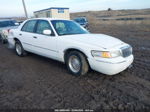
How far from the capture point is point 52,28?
452cm

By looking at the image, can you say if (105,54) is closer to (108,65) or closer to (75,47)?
(108,65)

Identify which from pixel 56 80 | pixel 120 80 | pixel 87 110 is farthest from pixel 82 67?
pixel 87 110

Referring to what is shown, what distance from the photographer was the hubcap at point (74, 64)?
4.07 m

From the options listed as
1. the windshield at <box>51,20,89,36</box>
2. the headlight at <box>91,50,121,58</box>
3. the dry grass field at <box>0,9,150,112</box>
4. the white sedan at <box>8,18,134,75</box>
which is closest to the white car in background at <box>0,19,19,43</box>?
the white sedan at <box>8,18,134,75</box>

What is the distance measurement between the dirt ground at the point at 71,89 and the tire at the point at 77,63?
0.68ft

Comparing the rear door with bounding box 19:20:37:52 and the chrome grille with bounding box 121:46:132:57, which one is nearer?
the chrome grille with bounding box 121:46:132:57

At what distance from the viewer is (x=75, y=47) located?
3.86 metres

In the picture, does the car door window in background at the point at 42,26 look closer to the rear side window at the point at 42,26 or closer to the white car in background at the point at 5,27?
the rear side window at the point at 42,26

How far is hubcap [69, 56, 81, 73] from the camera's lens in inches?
160

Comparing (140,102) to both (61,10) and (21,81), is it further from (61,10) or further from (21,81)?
(61,10)

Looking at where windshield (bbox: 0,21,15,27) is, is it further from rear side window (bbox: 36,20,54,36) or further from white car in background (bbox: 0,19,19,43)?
rear side window (bbox: 36,20,54,36)

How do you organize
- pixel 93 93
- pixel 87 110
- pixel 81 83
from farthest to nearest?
pixel 81 83
pixel 93 93
pixel 87 110

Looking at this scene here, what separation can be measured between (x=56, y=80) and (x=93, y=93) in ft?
4.06

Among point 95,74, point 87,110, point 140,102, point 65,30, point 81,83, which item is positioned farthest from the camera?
point 65,30
